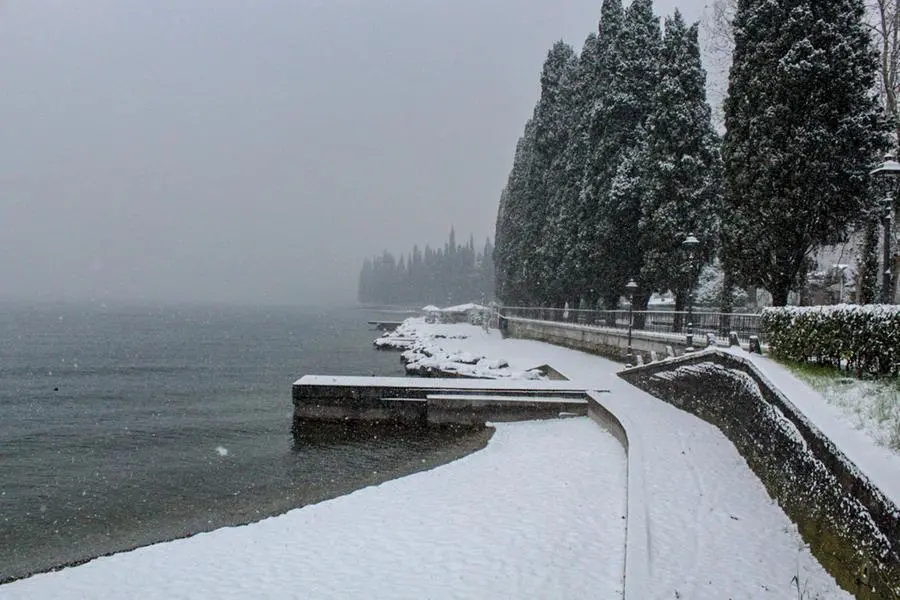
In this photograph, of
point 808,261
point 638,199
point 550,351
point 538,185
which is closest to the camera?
point 808,261

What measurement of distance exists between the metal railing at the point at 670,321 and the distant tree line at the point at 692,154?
43.4 inches

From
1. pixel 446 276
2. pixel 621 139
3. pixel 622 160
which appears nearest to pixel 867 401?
pixel 622 160

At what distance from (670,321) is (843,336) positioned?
17312mm

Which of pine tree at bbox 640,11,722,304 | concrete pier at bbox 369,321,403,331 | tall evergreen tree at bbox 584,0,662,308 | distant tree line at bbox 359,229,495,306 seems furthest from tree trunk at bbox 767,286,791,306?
distant tree line at bbox 359,229,495,306

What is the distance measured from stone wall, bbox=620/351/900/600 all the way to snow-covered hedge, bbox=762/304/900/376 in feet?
3.90

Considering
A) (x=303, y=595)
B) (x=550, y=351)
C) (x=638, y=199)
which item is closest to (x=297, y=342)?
(x=550, y=351)

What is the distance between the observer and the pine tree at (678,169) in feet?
86.2

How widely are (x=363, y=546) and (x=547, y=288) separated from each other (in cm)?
3287

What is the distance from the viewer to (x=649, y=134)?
2733 centimetres

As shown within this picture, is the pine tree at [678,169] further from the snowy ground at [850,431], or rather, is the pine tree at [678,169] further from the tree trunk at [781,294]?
the snowy ground at [850,431]

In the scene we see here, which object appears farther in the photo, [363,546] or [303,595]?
[363,546]

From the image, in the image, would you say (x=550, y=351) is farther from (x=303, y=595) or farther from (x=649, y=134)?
(x=303, y=595)

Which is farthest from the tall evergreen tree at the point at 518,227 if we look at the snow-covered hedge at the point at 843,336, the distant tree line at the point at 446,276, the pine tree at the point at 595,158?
the distant tree line at the point at 446,276

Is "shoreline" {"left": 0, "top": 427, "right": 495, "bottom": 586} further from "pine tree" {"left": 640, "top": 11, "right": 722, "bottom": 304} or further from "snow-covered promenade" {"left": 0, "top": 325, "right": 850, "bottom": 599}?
"pine tree" {"left": 640, "top": 11, "right": 722, "bottom": 304}
